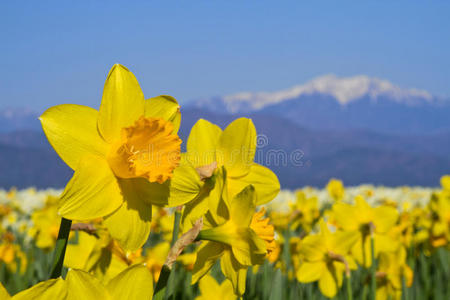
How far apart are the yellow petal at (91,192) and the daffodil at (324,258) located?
1.56 metres

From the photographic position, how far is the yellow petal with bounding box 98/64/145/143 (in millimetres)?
1124

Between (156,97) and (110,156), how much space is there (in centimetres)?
19

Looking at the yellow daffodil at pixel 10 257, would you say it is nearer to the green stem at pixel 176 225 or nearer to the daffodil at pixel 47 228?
the daffodil at pixel 47 228

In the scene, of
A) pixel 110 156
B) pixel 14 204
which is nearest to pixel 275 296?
pixel 110 156

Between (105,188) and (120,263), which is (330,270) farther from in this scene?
(105,188)

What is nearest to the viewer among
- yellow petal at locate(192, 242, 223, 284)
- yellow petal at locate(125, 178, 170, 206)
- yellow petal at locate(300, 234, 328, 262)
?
yellow petal at locate(125, 178, 170, 206)

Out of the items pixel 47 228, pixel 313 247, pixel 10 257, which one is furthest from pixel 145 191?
pixel 10 257

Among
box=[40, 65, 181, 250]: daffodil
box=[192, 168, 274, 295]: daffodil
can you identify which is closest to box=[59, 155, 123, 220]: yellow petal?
box=[40, 65, 181, 250]: daffodil

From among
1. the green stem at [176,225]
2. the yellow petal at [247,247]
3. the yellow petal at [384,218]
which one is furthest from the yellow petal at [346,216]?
the yellow petal at [247,247]

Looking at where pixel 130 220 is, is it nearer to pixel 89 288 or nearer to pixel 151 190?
pixel 151 190

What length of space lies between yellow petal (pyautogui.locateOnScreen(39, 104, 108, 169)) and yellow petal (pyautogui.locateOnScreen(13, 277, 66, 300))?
0.43 meters

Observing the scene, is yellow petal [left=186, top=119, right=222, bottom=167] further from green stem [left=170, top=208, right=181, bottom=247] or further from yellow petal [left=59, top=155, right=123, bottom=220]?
yellow petal [left=59, top=155, right=123, bottom=220]

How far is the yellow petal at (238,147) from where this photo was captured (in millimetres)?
1314

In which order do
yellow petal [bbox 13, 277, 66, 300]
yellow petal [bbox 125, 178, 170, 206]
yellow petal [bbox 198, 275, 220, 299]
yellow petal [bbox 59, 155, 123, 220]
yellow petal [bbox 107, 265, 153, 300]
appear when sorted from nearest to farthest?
yellow petal [bbox 13, 277, 66, 300]
yellow petal [bbox 107, 265, 153, 300]
yellow petal [bbox 59, 155, 123, 220]
yellow petal [bbox 125, 178, 170, 206]
yellow petal [bbox 198, 275, 220, 299]
